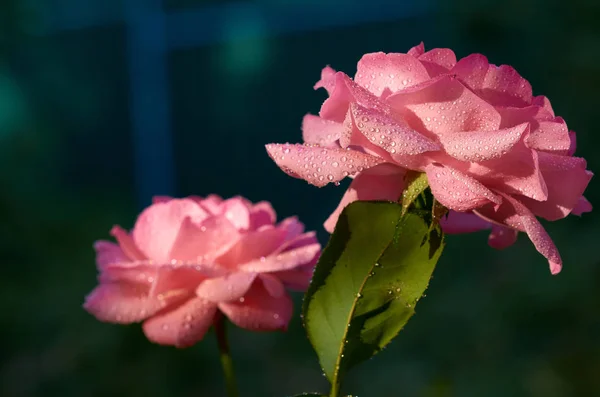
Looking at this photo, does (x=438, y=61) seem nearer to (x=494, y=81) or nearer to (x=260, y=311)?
(x=494, y=81)

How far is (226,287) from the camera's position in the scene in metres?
0.35

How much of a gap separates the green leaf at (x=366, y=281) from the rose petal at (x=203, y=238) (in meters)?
0.10

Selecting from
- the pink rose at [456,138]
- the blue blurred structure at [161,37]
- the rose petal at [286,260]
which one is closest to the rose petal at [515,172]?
the pink rose at [456,138]

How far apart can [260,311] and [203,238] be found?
0.05 m

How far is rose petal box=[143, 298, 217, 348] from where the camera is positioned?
13.9 inches

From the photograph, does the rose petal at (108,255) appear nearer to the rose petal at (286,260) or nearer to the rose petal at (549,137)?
the rose petal at (286,260)

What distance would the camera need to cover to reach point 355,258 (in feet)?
0.91

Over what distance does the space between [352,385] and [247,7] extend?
1345mm

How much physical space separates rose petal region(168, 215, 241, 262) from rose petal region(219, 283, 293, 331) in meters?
0.03

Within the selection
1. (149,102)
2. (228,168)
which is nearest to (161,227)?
(228,168)

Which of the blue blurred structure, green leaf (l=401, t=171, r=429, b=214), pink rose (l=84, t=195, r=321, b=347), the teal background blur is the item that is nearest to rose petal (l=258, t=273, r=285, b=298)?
pink rose (l=84, t=195, r=321, b=347)

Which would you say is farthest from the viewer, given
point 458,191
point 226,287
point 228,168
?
point 228,168

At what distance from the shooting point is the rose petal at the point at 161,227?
39cm

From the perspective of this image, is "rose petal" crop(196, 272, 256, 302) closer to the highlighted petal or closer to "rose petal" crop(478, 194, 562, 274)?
the highlighted petal
